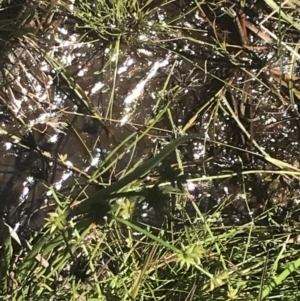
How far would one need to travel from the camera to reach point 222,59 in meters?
1.25

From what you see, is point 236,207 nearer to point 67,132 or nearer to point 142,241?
point 142,241

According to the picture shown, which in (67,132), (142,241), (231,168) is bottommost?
(142,241)

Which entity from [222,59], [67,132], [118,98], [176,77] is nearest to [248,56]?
[222,59]

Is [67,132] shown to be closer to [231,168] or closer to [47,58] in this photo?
[47,58]

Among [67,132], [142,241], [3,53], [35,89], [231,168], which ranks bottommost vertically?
[142,241]

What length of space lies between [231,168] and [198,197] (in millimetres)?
109

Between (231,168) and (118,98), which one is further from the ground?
(118,98)

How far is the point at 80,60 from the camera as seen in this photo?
1.27m

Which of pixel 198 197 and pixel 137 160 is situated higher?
pixel 137 160

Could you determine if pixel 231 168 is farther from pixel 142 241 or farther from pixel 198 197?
pixel 142 241

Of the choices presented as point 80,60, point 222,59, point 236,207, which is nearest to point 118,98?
point 80,60

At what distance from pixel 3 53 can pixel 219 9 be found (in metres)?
0.54

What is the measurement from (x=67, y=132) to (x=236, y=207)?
461 millimetres

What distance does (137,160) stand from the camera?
127 centimetres
